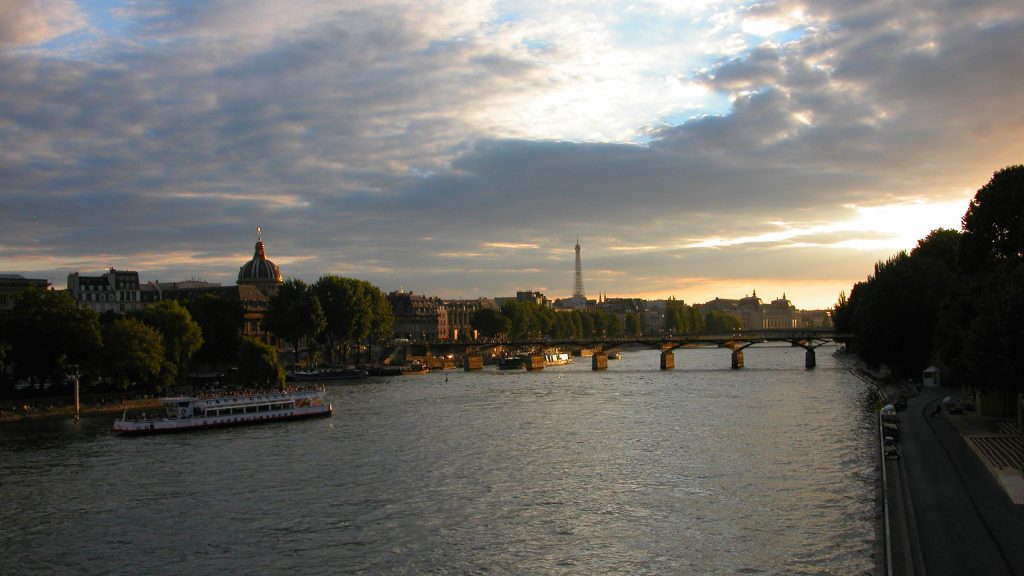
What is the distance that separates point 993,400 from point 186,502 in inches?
1756

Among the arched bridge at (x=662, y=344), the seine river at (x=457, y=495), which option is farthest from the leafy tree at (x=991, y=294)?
the arched bridge at (x=662, y=344)

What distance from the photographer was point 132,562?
29.1 meters

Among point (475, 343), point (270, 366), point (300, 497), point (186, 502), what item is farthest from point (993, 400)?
point (475, 343)

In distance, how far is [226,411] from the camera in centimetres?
6769

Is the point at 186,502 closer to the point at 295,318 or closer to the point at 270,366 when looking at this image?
the point at 270,366

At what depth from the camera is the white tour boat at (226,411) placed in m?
62.6

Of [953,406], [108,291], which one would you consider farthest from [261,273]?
[953,406]

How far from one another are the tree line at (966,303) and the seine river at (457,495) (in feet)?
22.9

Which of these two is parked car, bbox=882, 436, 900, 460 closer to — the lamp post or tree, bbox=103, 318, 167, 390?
the lamp post

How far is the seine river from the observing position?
28.6 meters

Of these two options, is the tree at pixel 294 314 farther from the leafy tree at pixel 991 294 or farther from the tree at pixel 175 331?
the leafy tree at pixel 991 294

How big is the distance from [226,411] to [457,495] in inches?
1409

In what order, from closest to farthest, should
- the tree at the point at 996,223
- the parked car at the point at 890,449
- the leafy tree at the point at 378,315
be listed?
the parked car at the point at 890,449
the tree at the point at 996,223
the leafy tree at the point at 378,315

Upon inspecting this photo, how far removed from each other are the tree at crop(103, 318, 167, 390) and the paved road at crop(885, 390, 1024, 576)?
62.5 meters
